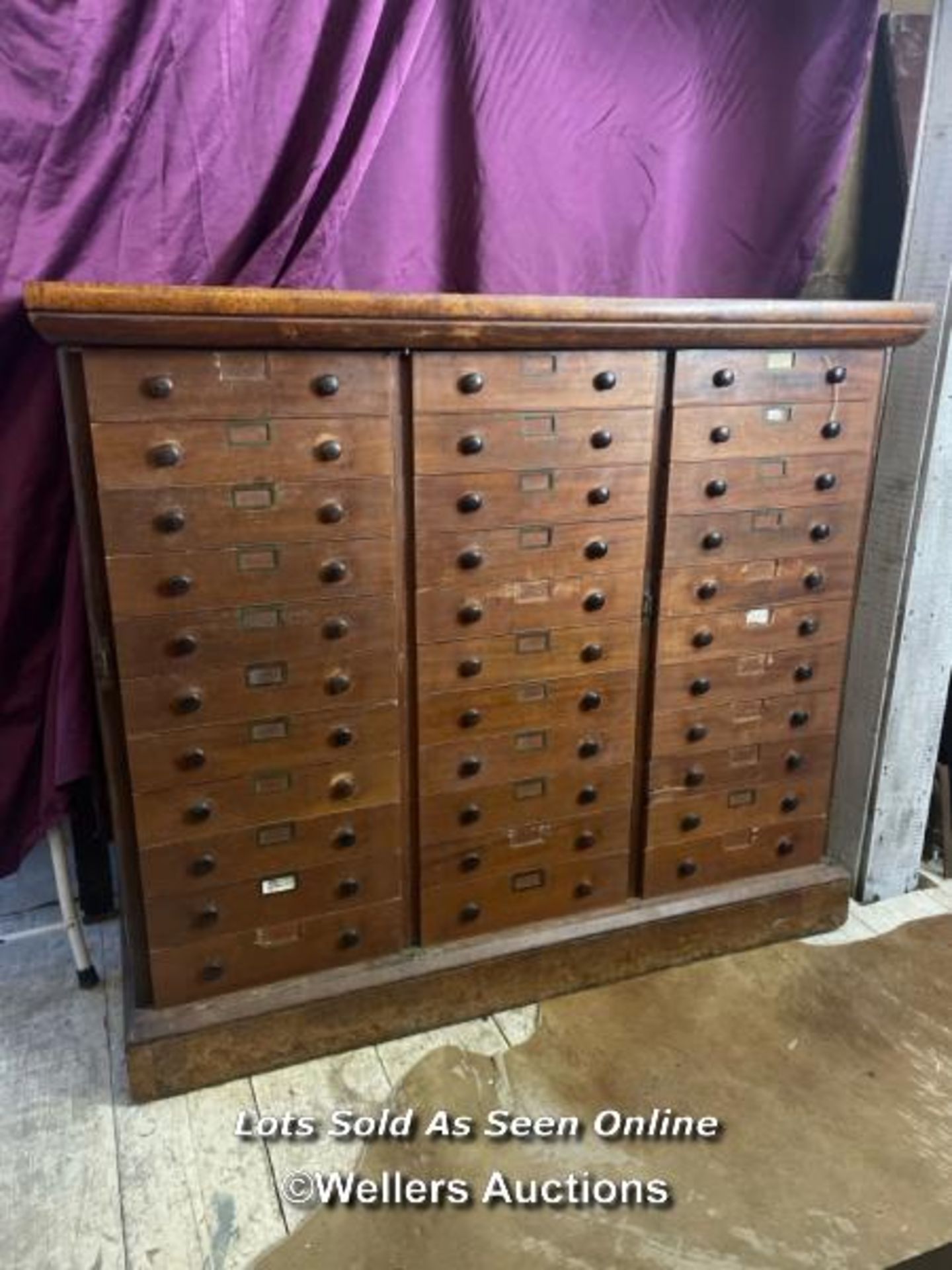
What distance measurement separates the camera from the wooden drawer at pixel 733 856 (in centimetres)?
191

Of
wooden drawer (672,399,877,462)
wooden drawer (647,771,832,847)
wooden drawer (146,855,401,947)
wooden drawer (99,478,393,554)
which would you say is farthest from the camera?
wooden drawer (647,771,832,847)

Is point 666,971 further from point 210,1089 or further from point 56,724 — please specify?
point 56,724

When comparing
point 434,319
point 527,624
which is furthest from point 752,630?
point 434,319

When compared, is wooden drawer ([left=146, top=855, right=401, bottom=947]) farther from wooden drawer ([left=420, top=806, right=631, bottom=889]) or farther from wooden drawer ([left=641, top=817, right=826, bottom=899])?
wooden drawer ([left=641, top=817, right=826, bottom=899])

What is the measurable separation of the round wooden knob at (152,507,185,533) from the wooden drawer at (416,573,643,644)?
39 centimetres

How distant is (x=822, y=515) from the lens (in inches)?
71.0

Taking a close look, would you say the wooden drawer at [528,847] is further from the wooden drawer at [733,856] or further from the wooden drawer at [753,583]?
the wooden drawer at [753,583]

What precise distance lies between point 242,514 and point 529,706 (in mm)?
608

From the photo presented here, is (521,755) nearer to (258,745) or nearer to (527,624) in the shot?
(527,624)

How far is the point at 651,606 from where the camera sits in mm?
1744

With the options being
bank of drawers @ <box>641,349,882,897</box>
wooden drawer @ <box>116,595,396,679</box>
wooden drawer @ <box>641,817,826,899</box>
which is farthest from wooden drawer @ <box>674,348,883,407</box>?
wooden drawer @ <box>641,817,826,899</box>

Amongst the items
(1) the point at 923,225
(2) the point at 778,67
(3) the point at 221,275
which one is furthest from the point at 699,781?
(2) the point at 778,67

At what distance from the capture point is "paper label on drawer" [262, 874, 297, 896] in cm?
159

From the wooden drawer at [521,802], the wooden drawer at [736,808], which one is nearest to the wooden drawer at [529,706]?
the wooden drawer at [521,802]
